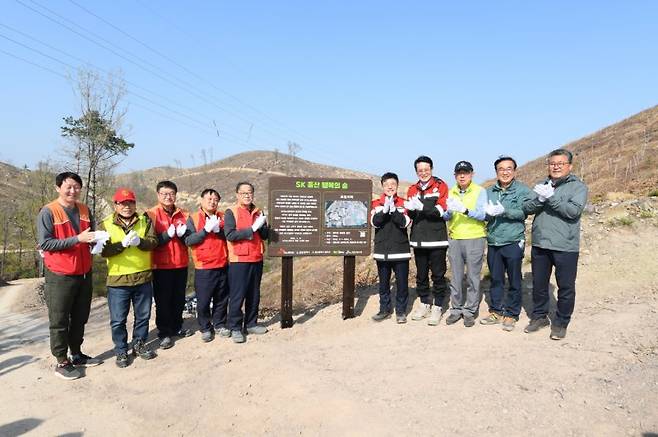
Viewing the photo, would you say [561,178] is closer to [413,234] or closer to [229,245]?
[413,234]

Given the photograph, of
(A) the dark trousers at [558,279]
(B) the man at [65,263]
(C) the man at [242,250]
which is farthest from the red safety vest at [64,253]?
(A) the dark trousers at [558,279]

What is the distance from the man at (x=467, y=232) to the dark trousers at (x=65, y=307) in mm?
4776

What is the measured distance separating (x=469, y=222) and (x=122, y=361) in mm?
4900

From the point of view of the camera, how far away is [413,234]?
20.4ft

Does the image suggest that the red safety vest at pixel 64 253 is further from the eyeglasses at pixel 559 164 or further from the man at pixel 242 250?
the eyeglasses at pixel 559 164

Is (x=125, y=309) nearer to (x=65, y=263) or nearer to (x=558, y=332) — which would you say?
(x=65, y=263)

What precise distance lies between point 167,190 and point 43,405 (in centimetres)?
284

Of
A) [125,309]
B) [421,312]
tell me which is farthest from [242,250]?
[421,312]

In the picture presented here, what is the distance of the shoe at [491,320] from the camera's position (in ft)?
19.6

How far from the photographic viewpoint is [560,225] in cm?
517

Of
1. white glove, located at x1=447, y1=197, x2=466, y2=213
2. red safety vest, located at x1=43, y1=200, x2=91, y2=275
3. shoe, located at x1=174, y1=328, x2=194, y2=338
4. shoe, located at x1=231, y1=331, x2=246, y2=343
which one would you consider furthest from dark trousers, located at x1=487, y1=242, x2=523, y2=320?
red safety vest, located at x1=43, y1=200, x2=91, y2=275

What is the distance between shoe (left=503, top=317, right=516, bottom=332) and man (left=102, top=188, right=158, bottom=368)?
→ 473cm

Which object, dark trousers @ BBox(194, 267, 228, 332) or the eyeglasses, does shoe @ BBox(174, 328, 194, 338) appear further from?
the eyeglasses

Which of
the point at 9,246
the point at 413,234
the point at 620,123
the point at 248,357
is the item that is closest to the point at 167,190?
the point at 248,357
